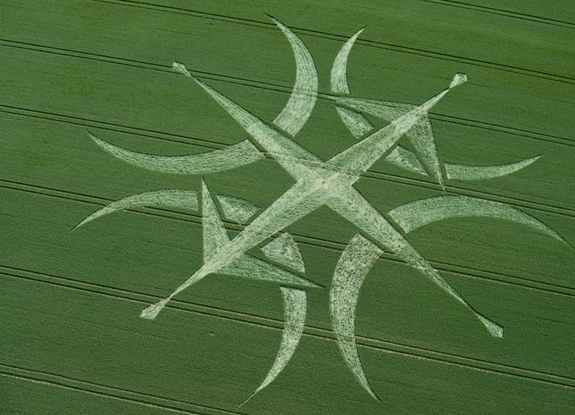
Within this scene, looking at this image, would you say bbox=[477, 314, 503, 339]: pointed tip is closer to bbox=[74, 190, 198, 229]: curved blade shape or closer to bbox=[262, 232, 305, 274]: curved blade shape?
bbox=[262, 232, 305, 274]: curved blade shape

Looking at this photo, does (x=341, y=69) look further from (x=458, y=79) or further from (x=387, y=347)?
(x=387, y=347)

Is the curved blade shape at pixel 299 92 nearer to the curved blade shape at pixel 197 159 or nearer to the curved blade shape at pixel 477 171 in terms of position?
the curved blade shape at pixel 197 159

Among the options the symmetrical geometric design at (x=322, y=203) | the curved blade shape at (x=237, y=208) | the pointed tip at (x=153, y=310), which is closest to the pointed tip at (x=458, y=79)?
the symmetrical geometric design at (x=322, y=203)

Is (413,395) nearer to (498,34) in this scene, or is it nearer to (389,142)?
(389,142)

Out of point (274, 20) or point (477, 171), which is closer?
point (477, 171)

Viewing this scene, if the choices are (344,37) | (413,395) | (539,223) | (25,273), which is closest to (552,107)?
(539,223)

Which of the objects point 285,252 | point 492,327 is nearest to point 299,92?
point 285,252
